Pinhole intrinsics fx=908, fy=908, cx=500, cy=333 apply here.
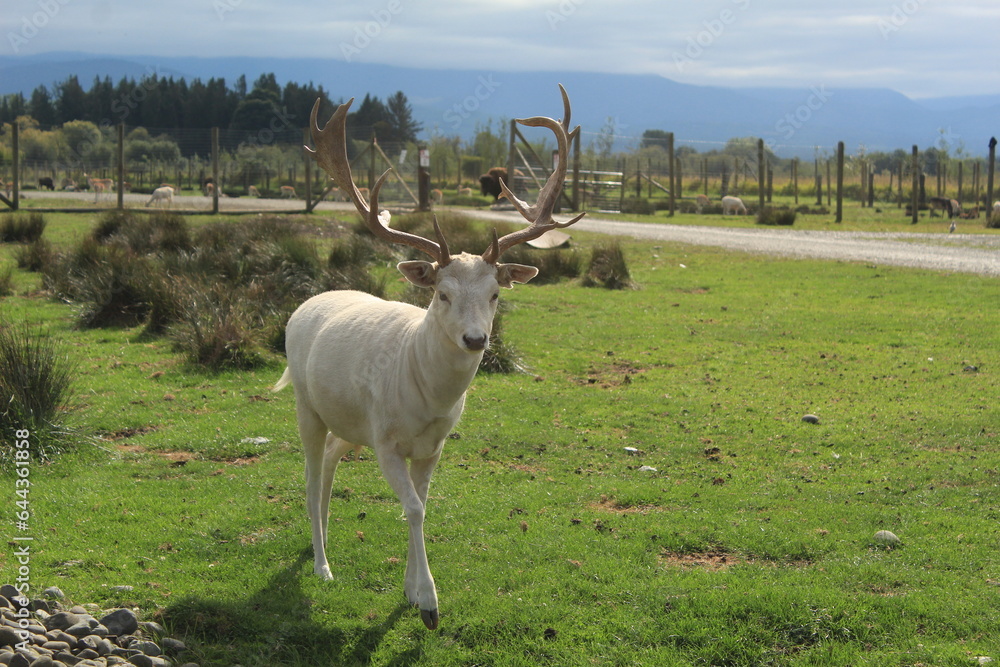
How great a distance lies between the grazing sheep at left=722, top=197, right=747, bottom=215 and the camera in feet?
131

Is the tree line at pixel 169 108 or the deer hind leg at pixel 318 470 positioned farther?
the tree line at pixel 169 108

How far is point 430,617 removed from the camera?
16.5 feet

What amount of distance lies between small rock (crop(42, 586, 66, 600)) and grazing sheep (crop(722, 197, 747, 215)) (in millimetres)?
37049

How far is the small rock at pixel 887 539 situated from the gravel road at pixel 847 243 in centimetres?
1360

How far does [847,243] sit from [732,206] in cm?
1562

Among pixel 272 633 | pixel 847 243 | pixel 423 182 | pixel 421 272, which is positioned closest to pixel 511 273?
pixel 421 272

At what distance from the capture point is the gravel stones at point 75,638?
452 cm

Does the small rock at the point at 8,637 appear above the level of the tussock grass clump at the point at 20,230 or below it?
below

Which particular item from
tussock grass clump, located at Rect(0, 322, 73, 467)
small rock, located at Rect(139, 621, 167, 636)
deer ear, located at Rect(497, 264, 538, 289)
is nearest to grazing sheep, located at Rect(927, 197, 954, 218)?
deer ear, located at Rect(497, 264, 538, 289)

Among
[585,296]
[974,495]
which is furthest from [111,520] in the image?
[585,296]

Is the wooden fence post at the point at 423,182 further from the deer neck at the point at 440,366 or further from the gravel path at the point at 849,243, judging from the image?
Result: the deer neck at the point at 440,366

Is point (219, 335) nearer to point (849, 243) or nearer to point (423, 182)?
point (849, 243)

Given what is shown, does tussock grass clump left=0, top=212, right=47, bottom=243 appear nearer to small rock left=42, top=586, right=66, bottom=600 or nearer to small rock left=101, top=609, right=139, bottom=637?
small rock left=42, top=586, right=66, bottom=600

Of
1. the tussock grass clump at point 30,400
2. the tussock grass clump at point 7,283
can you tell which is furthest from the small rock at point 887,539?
the tussock grass clump at point 7,283
